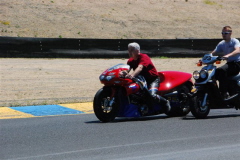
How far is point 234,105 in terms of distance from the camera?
10.4 m

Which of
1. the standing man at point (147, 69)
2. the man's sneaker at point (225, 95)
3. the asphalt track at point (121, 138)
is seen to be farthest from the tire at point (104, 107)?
the man's sneaker at point (225, 95)

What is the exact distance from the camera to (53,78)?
60.4 feet

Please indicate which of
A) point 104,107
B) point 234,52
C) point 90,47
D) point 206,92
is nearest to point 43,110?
point 104,107

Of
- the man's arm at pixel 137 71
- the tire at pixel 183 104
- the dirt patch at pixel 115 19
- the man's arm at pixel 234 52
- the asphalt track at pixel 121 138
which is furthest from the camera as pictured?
the dirt patch at pixel 115 19

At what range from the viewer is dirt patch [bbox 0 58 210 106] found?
1400 centimetres

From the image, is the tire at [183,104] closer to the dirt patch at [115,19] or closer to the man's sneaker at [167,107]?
the man's sneaker at [167,107]

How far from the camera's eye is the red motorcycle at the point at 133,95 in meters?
9.46

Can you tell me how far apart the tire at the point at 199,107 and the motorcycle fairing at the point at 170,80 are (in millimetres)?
697

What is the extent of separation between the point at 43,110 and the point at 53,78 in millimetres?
6880

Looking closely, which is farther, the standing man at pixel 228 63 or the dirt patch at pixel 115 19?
the dirt patch at pixel 115 19

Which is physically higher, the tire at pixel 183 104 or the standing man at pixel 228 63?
the standing man at pixel 228 63

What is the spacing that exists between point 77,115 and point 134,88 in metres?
1.80

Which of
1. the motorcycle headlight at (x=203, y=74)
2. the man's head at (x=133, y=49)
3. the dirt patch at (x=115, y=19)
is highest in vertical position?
the man's head at (x=133, y=49)

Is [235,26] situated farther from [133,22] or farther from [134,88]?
Result: [134,88]
